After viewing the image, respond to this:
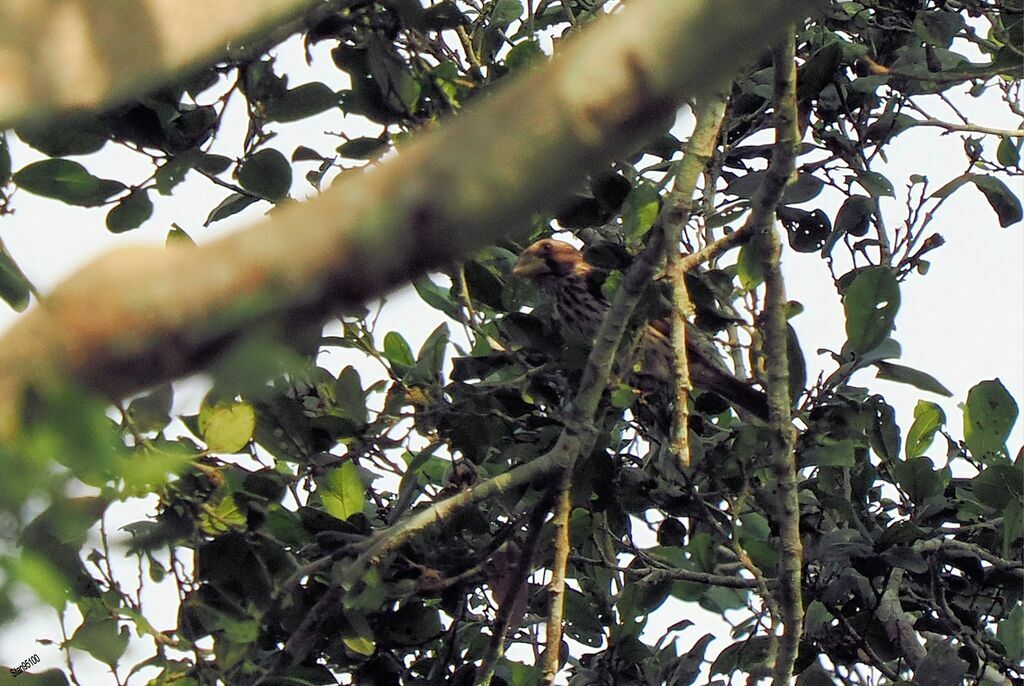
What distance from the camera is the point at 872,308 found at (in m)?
2.58

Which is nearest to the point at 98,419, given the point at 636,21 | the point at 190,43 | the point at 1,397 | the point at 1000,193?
the point at 1,397

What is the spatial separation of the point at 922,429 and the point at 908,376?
19.8 inches

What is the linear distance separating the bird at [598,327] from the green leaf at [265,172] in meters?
0.70

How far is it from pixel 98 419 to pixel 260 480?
1.45 metres

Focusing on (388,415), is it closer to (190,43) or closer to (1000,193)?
(190,43)

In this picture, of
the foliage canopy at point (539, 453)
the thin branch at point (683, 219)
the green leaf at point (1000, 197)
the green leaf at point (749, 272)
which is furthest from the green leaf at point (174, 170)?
the green leaf at point (1000, 197)

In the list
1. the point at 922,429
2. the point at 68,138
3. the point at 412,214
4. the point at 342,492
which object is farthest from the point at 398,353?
the point at 412,214

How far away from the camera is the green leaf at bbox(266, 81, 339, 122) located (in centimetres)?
242

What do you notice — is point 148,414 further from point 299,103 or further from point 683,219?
point 683,219

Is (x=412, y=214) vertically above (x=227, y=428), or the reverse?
(x=227, y=428)

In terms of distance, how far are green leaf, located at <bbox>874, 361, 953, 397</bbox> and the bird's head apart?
1.10 m

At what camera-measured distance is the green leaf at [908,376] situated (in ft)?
Answer: 8.45

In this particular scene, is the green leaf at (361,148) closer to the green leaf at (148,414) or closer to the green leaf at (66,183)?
the green leaf at (66,183)

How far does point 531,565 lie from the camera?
2.56 m
